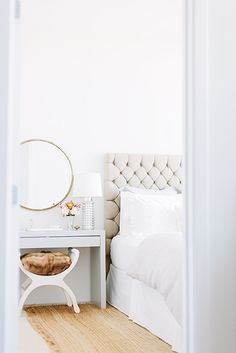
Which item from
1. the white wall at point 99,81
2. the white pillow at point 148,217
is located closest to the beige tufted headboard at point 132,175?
the white wall at point 99,81

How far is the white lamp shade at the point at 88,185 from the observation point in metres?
5.25

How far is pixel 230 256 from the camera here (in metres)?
2.38

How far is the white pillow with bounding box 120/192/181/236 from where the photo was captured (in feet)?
17.2

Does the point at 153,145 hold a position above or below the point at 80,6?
below

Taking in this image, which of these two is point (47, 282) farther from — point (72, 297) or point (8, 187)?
point (8, 187)

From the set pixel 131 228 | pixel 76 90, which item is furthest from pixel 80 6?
pixel 131 228

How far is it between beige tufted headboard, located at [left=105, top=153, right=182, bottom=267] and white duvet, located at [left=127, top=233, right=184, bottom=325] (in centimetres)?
140

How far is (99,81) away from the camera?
5812 millimetres

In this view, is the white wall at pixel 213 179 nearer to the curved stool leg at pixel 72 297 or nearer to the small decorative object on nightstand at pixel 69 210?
the curved stool leg at pixel 72 297

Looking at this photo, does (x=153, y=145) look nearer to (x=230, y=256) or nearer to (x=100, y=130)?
(x=100, y=130)

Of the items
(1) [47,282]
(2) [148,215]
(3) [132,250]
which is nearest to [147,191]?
(2) [148,215]

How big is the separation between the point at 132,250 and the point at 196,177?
249cm

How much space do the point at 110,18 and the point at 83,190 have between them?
1.90 m

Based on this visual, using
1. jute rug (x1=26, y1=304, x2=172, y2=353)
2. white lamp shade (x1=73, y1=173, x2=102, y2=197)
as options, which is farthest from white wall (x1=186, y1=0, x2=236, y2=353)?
white lamp shade (x1=73, y1=173, x2=102, y2=197)
